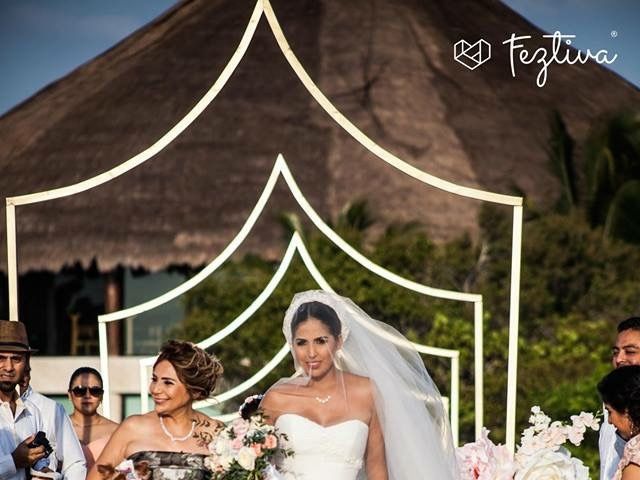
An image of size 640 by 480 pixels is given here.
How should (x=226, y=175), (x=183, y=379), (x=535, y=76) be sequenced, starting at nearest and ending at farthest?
(x=183, y=379) < (x=226, y=175) < (x=535, y=76)

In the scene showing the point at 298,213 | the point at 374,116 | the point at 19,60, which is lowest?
the point at 298,213

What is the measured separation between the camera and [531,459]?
7988 mm

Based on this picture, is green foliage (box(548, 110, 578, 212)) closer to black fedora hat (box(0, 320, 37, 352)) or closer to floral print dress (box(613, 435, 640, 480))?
black fedora hat (box(0, 320, 37, 352))

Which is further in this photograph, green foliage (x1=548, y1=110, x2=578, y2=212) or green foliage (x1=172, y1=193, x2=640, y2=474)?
green foliage (x1=548, y1=110, x2=578, y2=212)

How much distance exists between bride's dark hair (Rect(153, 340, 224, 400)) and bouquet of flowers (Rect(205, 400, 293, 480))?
0.20m

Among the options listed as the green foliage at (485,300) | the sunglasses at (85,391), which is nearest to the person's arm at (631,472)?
the sunglasses at (85,391)

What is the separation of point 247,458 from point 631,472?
1593mm

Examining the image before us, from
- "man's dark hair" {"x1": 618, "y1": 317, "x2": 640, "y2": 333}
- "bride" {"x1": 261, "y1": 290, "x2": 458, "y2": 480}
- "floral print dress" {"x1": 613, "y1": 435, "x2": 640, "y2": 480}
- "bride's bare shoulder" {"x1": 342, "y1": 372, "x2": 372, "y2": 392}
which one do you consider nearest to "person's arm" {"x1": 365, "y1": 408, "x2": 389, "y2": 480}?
"bride" {"x1": 261, "y1": 290, "x2": 458, "y2": 480}

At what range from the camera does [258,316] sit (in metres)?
22.3

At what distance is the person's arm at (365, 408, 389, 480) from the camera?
7.26 m

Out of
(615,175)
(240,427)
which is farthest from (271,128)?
(240,427)

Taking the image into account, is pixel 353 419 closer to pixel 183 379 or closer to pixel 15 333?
pixel 183 379

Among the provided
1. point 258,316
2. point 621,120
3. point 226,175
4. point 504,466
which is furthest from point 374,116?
point 504,466

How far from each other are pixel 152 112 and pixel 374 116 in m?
4.47
